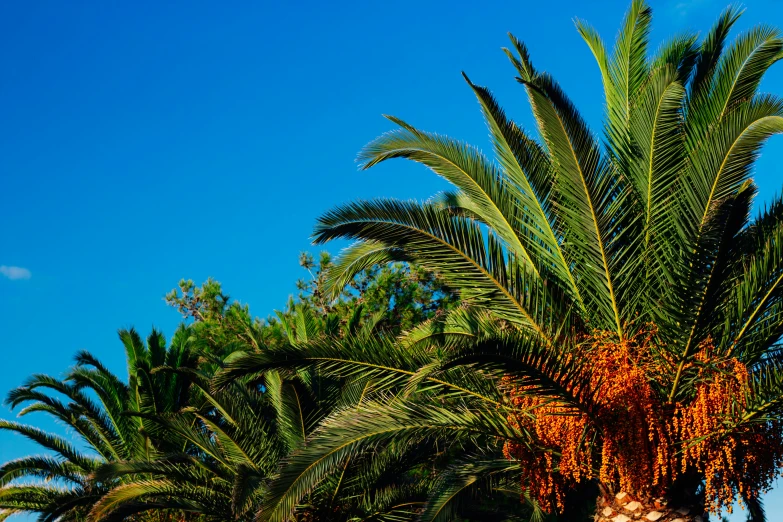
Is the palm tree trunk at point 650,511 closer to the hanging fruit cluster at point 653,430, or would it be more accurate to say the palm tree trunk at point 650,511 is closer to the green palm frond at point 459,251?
the hanging fruit cluster at point 653,430

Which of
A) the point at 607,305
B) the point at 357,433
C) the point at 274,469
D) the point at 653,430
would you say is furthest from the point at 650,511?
the point at 274,469

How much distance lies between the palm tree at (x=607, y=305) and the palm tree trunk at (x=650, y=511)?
17 mm

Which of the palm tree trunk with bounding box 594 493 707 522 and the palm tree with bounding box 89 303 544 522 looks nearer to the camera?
the palm tree trunk with bounding box 594 493 707 522

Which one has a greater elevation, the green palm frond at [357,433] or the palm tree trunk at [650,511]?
the green palm frond at [357,433]

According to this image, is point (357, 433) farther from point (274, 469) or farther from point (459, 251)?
point (274, 469)

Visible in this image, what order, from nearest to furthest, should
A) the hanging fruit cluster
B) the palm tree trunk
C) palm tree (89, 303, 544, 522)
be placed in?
1. the hanging fruit cluster
2. the palm tree trunk
3. palm tree (89, 303, 544, 522)

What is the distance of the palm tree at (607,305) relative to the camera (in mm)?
8297

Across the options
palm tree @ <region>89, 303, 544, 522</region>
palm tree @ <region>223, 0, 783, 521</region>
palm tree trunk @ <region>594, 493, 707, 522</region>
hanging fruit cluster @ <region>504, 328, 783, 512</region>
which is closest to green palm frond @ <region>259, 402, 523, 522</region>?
palm tree @ <region>223, 0, 783, 521</region>

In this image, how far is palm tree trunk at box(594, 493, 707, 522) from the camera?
862 centimetres

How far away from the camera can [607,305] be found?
918 centimetres

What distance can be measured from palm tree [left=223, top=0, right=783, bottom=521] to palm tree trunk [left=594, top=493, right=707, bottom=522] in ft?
0.06

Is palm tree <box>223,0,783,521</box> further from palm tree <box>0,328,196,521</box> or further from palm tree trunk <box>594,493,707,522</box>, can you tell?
palm tree <box>0,328,196,521</box>

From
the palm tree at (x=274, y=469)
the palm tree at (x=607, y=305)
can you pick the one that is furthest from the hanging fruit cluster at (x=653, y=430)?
the palm tree at (x=274, y=469)

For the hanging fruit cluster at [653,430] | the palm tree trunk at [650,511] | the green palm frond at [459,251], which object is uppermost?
the green palm frond at [459,251]
